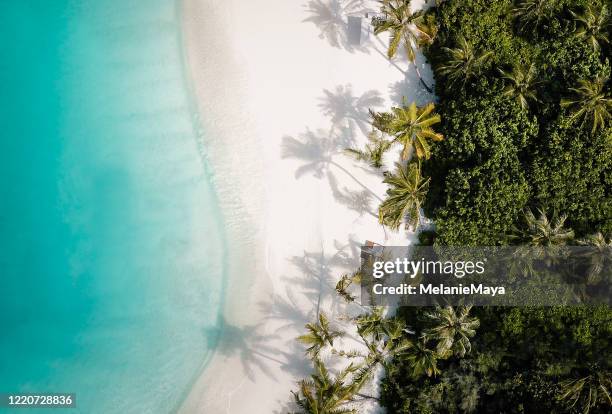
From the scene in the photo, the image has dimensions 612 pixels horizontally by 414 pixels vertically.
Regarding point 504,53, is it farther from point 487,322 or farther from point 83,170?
point 83,170

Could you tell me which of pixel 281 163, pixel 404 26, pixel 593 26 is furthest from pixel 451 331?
pixel 593 26

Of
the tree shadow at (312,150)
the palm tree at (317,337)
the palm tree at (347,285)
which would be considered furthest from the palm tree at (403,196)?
the palm tree at (317,337)

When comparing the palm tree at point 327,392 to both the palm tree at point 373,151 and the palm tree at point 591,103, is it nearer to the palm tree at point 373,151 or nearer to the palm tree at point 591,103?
the palm tree at point 373,151

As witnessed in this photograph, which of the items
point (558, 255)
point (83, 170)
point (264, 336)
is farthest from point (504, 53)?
point (83, 170)

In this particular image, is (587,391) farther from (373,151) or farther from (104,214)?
(104,214)

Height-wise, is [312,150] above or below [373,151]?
above

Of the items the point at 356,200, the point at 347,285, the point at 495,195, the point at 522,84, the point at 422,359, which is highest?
the point at 522,84

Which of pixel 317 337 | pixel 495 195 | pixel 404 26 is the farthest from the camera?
pixel 495 195
